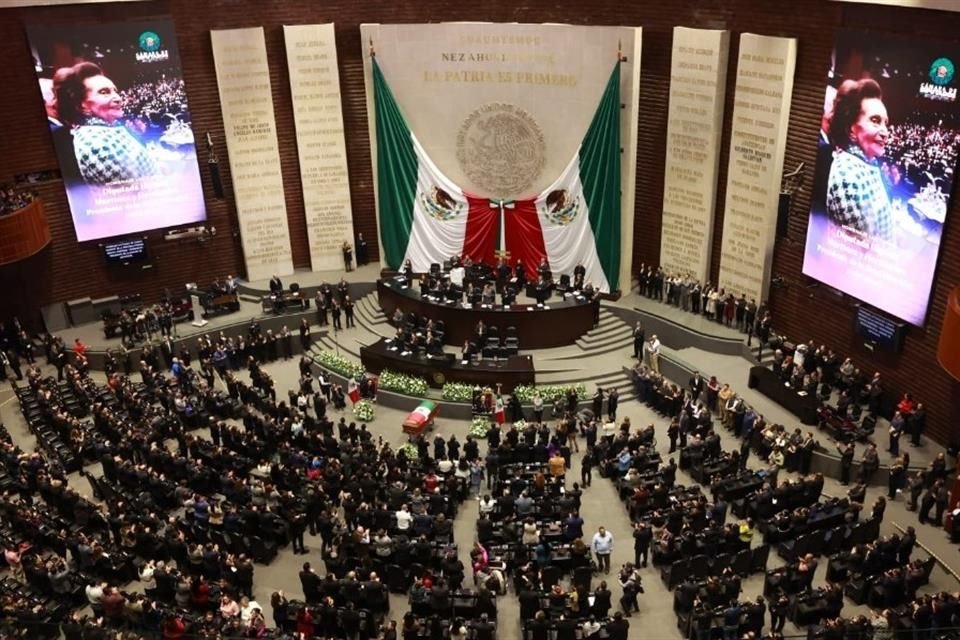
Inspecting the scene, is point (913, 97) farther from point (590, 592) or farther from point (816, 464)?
point (590, 592)

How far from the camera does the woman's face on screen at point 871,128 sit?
22.5 metres

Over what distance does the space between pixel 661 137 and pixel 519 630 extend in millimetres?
16766

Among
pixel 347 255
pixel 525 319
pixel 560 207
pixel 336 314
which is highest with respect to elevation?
pixel 560 207

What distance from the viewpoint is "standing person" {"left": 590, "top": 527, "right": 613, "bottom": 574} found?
736 inches

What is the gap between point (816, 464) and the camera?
2253cm

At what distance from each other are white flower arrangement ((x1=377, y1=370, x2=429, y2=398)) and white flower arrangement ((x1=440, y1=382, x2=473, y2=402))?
625 mm

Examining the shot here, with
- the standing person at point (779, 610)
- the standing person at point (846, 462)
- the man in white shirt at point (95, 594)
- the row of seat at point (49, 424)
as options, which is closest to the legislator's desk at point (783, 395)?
the standing person at point (846, 462)

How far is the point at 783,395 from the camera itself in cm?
2445

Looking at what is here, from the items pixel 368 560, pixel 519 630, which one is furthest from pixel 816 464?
pixel 368 560

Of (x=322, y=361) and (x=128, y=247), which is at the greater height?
(x=128, y=247)

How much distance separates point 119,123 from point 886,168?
22033 millimetres

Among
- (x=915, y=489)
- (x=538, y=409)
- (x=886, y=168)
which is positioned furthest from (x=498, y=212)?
(x=915, y=489)

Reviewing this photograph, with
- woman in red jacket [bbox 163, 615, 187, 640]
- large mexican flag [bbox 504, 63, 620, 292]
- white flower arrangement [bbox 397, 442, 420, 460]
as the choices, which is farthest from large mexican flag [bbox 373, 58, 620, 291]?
woman in red jacket [bbox 163, 615, 187, 640]

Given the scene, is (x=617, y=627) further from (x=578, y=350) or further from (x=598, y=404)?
(x=578, y=350)
